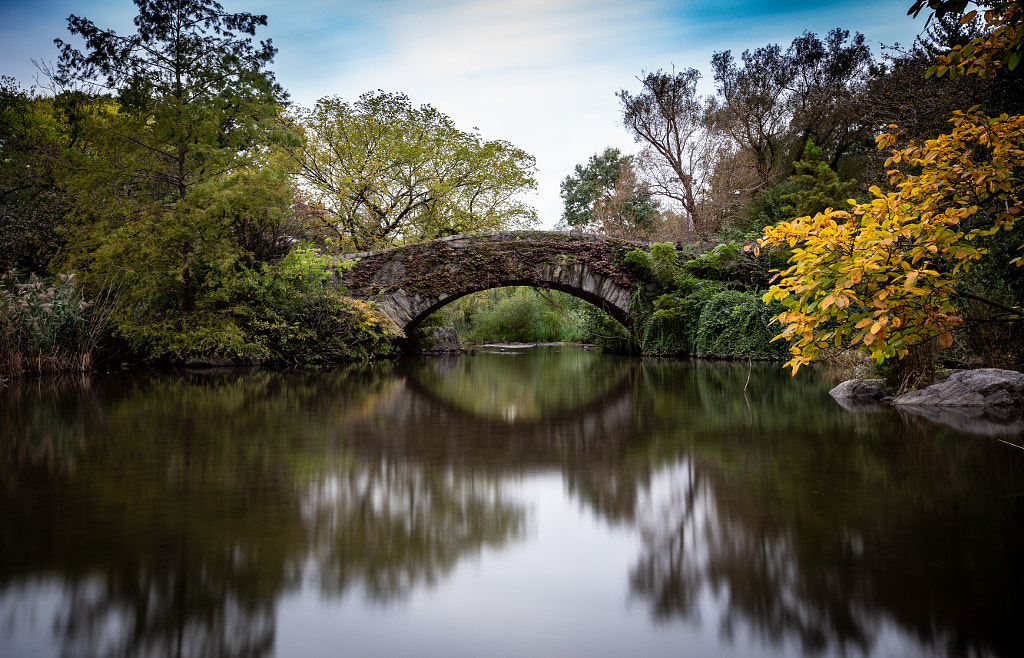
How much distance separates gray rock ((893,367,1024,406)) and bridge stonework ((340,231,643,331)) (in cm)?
887

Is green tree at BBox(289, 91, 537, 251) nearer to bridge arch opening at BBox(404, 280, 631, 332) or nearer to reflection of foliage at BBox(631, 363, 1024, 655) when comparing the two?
bridge arch opening at BBox(404, 280, 631, 332)

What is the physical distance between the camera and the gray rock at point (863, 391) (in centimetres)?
594

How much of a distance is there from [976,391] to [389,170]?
16559 mm

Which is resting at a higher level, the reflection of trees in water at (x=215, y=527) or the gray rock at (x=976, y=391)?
the gray rock at (x=976, y=391)

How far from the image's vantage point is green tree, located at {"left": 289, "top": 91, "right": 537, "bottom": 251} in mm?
19078

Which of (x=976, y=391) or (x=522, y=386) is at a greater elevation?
(x=976, y=391)

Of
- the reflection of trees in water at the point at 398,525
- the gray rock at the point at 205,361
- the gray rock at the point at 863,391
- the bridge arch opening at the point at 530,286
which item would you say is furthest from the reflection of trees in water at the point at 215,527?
the bridge arch opening at the point at 530,286

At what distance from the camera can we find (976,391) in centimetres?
514

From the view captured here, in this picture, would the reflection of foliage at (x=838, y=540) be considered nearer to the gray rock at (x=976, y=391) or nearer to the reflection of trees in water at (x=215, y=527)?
the reflection of trees in water at (x=215, y=527)

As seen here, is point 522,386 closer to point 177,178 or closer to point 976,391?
point 976,391

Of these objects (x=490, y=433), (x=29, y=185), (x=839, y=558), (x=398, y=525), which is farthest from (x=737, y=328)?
(x=29, y=185)

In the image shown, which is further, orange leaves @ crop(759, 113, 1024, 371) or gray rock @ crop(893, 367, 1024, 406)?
gray rock @ crop(893, 367, 1024, 406)

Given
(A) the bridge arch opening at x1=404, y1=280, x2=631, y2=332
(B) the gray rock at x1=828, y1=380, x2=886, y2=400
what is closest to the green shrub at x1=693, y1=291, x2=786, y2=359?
(A) the bridge arch opening at x1=404, y1=280, x2=631, y2=332

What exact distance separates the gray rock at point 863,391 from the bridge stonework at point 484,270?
8136 mm
